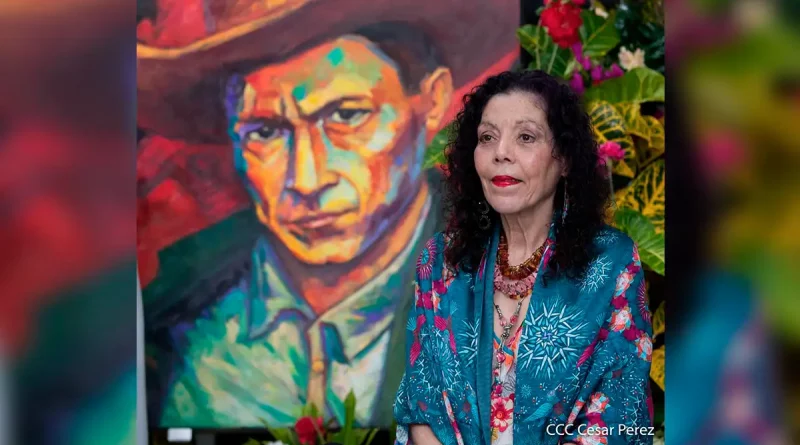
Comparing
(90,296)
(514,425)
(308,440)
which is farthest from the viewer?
(308,440)

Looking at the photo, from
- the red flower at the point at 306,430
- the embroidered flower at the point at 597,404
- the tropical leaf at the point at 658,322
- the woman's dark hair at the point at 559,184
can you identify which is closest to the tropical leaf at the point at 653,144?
the tropical leaf at the point at 658,322

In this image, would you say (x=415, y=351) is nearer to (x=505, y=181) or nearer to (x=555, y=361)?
(x=555, y=361)

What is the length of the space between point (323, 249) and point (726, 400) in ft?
9.88

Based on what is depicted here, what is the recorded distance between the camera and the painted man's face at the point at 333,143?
3.59 m

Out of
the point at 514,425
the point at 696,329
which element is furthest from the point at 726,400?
the point at 514,425

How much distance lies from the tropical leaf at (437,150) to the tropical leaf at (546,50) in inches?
18.5

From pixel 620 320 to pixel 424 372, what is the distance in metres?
0.55

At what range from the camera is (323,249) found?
143 inches

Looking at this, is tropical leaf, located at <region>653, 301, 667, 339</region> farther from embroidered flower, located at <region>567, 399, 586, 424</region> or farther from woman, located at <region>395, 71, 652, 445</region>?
embroidered flower, located at <region>567, 399, 586, 424</region>

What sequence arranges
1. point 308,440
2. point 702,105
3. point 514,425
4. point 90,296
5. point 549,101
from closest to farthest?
1. point 702,105
2. point 90,296
3. point 514,425
4. point 549,101
5. point 308,440

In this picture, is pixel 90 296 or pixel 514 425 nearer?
pixel 90 296

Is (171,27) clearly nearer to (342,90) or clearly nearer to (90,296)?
(342,90)

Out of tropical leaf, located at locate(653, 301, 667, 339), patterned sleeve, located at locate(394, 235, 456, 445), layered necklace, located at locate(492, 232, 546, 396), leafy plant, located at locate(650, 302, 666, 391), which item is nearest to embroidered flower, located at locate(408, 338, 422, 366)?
patterned sleeve, located at locate(394, 235, 456, 445)

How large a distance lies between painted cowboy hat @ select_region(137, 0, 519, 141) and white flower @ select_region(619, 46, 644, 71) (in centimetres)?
85
